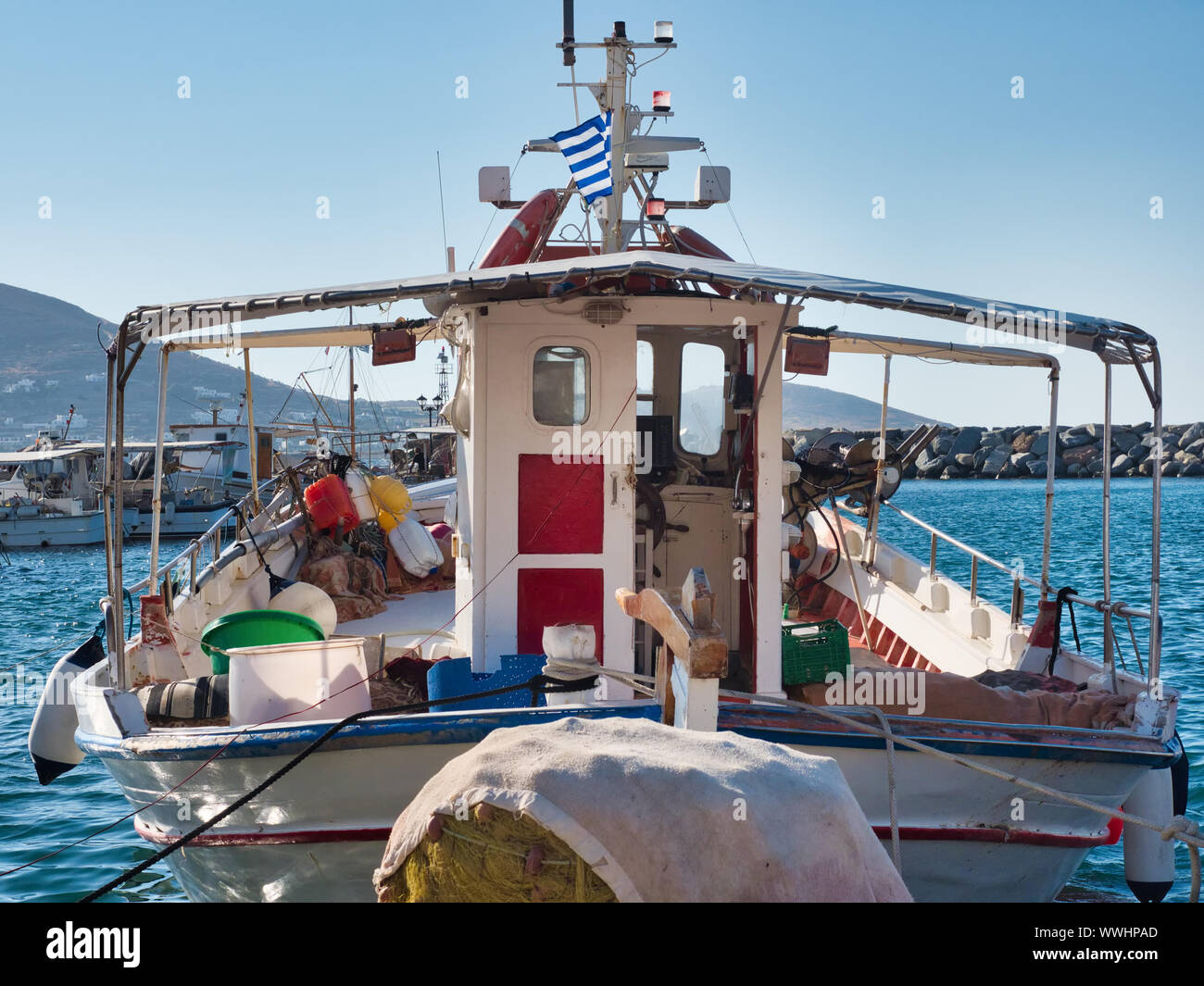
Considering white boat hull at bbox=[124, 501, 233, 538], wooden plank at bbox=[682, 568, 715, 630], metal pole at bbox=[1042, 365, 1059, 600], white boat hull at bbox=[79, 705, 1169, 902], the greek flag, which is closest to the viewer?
wooden plank at bbox=[682, 568, 715, 630]

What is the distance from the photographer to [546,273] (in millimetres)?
5516

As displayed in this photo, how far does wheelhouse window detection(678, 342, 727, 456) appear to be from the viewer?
8.45m

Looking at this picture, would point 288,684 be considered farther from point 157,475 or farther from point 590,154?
point 590,154

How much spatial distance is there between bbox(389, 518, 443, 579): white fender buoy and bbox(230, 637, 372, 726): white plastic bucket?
6483 millimetres

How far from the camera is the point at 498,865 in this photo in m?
2.81

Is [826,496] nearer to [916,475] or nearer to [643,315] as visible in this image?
[643,315]

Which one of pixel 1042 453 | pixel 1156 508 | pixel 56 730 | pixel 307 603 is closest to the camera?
pixel 1156 508

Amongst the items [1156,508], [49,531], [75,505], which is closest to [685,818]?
[1156,508]

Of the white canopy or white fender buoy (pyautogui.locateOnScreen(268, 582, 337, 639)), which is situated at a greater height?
the white canopy

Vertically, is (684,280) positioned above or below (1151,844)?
above

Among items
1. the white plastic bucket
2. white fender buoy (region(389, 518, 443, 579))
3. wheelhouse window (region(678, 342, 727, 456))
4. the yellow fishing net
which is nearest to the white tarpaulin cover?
the yellow fishing net

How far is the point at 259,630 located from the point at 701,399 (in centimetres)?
394

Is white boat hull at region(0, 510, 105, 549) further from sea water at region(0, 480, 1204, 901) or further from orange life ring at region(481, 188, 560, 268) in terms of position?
orange life ring at region(481, 188, 560, 268)
